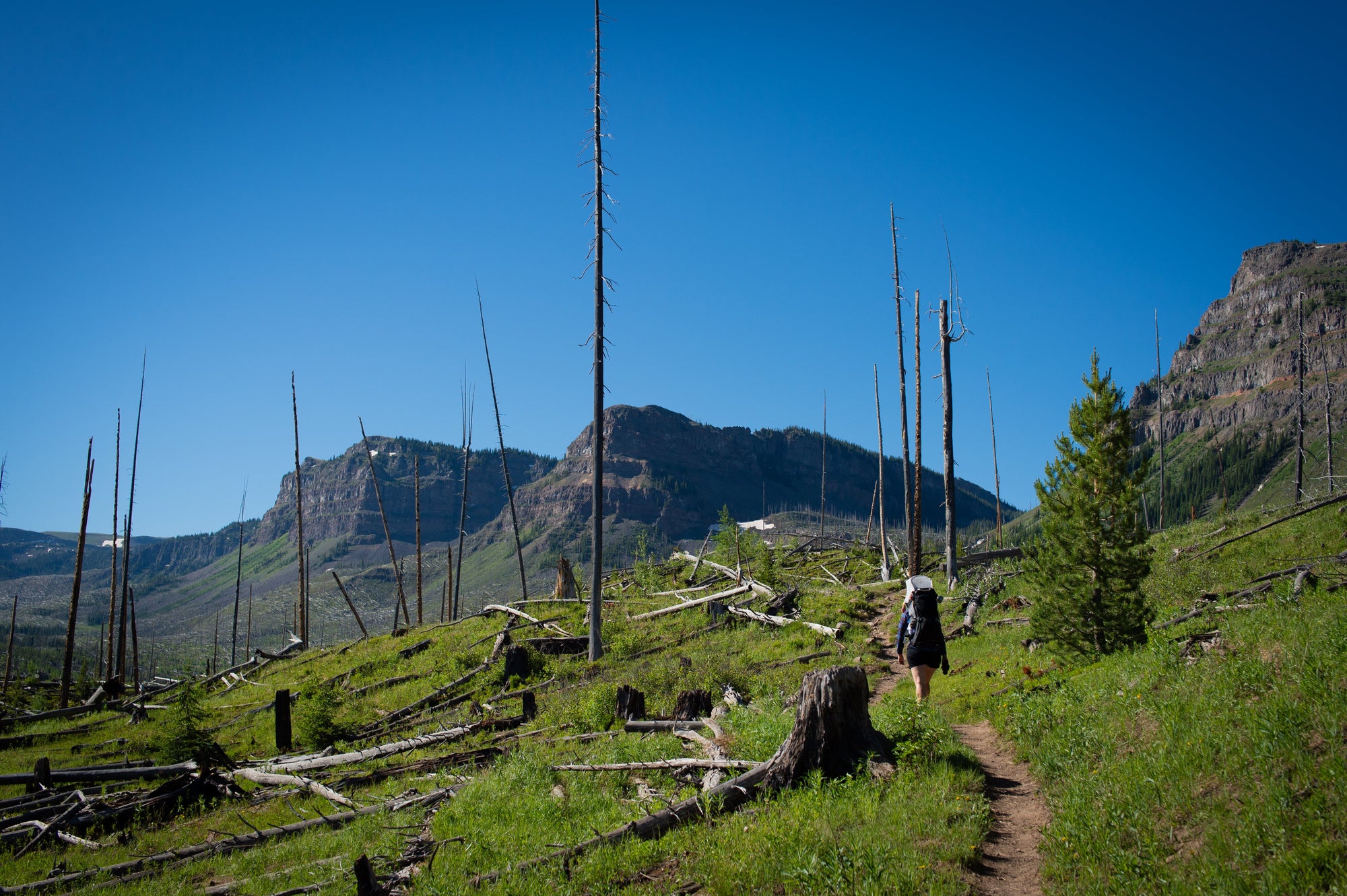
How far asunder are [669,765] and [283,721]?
11799 millimetres

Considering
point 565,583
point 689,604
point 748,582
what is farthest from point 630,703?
point 565,583

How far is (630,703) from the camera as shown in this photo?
12.4 metres

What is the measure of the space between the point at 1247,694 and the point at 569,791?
25.1 ft

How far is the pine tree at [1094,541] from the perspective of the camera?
11953mm

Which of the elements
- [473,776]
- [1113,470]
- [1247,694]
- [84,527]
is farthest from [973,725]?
[84,527]

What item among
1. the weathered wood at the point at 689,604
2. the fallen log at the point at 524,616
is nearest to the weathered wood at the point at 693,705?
the fallen log at the point at 524,616

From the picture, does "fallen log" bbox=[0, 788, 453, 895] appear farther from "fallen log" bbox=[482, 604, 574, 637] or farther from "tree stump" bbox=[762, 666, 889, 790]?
"fallen log" bbox=[482, 604, 574, 637]

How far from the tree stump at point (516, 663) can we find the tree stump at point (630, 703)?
23.4 feet

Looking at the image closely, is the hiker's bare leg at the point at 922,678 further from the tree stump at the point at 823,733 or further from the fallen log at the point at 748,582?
the fallen log at the point at 748,582

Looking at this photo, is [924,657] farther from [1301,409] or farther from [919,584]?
[1301,409]

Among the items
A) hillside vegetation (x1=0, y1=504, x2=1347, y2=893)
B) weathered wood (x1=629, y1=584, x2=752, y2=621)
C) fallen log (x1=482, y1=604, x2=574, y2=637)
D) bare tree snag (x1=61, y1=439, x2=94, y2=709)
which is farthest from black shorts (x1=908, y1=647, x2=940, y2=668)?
bare tree snag (x1=61, y1=439, x2=94, y2=709)

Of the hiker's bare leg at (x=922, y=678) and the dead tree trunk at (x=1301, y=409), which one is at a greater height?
the dead tree trunk at (x=1301, y=409)

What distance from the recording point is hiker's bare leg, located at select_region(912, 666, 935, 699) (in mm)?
10938

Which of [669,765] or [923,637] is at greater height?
[923,637]
